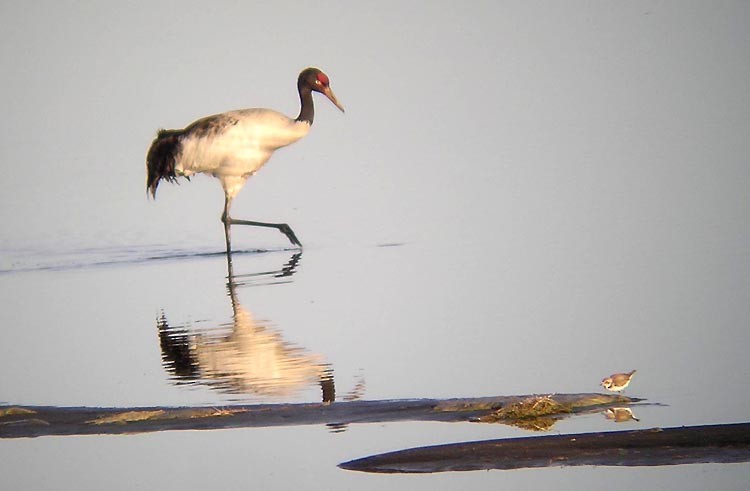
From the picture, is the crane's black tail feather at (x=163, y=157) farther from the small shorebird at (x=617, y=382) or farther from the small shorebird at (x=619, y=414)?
the small shorebird at (x=619, y=414)

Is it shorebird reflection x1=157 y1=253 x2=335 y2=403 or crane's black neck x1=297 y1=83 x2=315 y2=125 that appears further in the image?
crane's black neck x1=297 y1=83 x2=315 y2=125

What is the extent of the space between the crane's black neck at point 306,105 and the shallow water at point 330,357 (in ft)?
12.5

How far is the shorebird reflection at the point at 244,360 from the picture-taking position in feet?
28.8

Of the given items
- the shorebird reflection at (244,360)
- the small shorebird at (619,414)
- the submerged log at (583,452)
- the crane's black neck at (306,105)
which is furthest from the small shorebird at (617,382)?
the crane's black neck at (306,105)

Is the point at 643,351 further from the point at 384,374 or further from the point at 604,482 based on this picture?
the point at 604,482

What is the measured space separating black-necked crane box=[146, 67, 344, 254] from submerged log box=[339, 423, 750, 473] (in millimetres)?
10632

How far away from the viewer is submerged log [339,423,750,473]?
6.75m

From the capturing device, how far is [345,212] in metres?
20.0

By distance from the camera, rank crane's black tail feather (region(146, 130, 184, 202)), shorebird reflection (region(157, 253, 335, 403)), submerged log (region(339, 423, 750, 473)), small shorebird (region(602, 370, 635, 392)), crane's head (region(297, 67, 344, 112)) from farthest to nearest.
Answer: crane's head (region(297, 67, 344, 112)), crane's black tail feather (region(146, 130, 184, 202)), shorebird reflection (region(157, 253, 335, 403)), small shorebird (region(602, 370, 635, 392)), submerged log (region(339, 423, 750, 473))

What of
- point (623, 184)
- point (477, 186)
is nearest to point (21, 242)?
point (477, 186)

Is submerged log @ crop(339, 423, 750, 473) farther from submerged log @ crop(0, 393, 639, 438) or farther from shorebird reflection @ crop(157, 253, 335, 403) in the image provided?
shorebird reflection @ crop(157, 253, 335, 403)

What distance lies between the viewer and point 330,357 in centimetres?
960

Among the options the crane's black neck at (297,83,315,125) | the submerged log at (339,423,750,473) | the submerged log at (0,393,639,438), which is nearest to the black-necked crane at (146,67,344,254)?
the crane's black neck at (297,83,315,125)

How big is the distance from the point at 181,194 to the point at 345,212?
530 centimetres
